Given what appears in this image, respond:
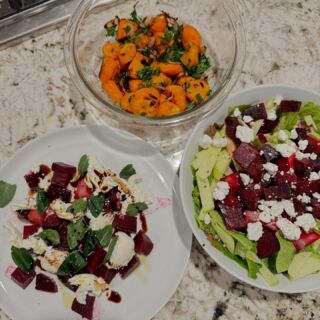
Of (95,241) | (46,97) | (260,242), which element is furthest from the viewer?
(46,97)

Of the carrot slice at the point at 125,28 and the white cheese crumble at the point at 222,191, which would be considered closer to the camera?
the white cheese crumble at the point at 222,191

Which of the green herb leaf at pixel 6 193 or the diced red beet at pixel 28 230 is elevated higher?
the green herb leaf at pixel 6 193

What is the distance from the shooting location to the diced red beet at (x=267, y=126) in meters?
1.38

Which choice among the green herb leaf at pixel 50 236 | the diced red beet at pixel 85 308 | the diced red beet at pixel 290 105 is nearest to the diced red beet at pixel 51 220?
the green herb leaf at pixel 50 236

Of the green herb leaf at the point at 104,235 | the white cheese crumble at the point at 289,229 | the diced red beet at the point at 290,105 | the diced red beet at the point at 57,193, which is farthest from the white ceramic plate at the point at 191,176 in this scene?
the diced red beet at the point at 57,193

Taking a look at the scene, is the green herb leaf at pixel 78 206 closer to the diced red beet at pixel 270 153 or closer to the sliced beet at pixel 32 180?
the sliced beet at pixel 32 180

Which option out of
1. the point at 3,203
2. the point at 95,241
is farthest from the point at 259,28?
the point at 3,203

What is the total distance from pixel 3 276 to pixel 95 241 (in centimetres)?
27

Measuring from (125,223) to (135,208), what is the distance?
52 mm

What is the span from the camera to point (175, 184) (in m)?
1.45

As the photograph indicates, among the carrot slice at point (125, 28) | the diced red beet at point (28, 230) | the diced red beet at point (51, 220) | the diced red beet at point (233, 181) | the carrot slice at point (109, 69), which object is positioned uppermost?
the carrot slice at point (125, 28)

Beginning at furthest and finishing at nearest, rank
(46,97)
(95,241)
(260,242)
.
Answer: (46,97) → (95,241) → (260,242)

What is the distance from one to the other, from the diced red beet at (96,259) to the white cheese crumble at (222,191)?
0.36 meters

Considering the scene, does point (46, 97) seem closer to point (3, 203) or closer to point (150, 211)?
point (3, 203)
